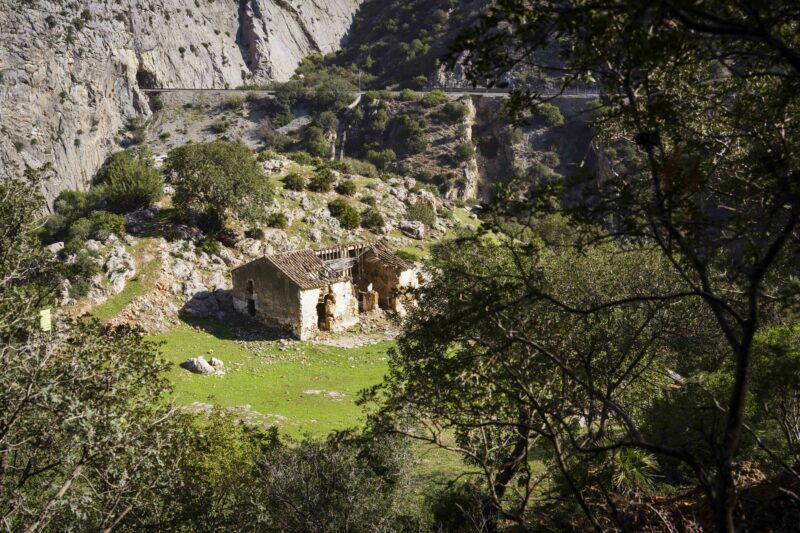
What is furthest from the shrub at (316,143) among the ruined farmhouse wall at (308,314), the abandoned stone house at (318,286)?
the ruined farmhouse wall at (308,314)

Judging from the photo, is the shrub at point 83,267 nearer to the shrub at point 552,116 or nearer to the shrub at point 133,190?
the shrub at point 133,190

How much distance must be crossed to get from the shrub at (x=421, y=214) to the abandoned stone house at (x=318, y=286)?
36.4ft

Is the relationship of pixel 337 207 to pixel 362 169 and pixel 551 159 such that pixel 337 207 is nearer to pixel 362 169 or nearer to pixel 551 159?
pixel 362 169

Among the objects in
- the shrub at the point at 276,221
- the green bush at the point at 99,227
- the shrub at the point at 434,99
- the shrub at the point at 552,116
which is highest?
the shrub at the point at 434,99

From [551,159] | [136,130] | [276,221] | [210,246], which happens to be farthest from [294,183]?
[136,130]

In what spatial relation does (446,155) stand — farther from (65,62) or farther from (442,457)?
(442,457)

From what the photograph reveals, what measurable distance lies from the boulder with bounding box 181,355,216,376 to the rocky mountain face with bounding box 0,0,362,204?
32824 mm

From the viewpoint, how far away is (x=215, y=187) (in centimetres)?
3794

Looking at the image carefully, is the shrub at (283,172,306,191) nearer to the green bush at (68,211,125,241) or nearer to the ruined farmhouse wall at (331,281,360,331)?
the green bush at (68,211,125,241)

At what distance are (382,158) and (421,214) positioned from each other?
90.9ft

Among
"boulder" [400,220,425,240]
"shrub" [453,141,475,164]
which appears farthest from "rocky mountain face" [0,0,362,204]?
"shrub" [453,141,475,164]

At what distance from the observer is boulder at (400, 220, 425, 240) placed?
47.2 metres

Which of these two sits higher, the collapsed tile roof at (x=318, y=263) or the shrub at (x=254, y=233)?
the shrub at (x=254, y=233)

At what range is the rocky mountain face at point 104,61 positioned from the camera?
6562cm
